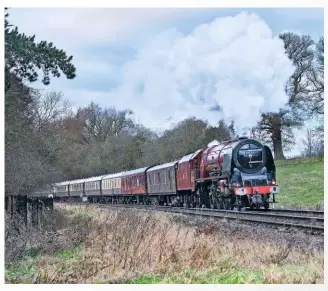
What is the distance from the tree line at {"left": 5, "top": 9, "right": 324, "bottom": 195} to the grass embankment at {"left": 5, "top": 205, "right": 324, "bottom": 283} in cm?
167

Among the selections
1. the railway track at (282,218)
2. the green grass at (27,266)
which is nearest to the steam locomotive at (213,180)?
the railway track at (282,218)

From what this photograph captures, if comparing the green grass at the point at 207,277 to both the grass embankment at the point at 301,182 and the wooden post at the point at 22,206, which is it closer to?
the grass embankment at the point at 301,182

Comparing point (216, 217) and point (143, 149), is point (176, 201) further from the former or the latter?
point (143, 149)

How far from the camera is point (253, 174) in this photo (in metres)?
16.4

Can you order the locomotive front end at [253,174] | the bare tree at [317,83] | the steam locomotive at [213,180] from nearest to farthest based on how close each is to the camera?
the bare tree at [317,83] < the locomotive front end at [253,174] < the steam locomotive at [213,180]

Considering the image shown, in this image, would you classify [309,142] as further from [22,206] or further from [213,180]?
[213,180]

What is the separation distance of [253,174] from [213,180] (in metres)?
1.54

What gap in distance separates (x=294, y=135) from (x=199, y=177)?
871 centimetres

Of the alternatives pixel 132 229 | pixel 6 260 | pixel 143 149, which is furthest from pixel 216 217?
pixel 6 260

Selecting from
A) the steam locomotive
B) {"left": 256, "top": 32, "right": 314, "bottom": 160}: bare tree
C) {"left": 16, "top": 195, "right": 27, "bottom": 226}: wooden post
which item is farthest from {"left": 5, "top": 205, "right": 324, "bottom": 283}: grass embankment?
the steam locomotive

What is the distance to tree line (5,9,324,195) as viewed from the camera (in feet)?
32.3

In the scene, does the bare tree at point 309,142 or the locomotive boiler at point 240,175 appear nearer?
the bare tree at point 309,142

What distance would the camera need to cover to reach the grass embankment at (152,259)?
8.59m
